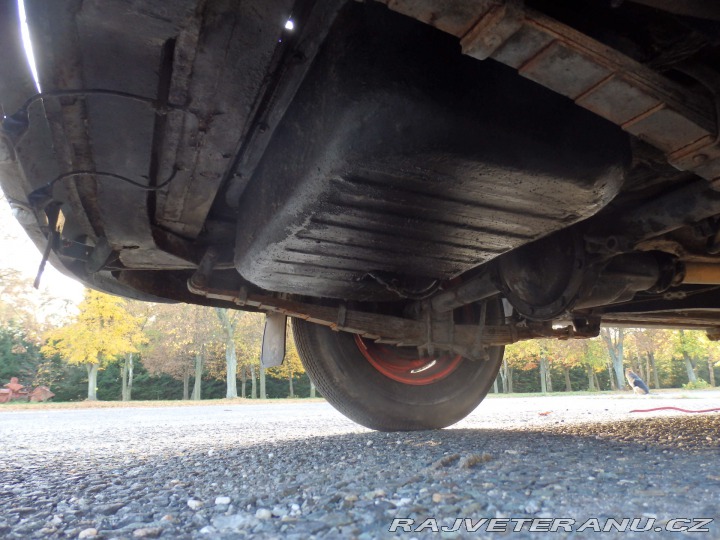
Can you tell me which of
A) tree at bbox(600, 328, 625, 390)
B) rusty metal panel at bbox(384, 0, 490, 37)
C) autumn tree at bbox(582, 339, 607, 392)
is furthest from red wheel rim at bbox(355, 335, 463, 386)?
autumn tree at bbox(582, 339, 607, 392)

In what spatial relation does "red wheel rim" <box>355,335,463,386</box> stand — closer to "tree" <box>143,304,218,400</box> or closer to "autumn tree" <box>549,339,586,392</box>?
"tree" <box>143,304,218,400</box>

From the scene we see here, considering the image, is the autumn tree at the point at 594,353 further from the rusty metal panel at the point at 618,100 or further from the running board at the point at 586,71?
the rusty metal panel at the point at 618,100

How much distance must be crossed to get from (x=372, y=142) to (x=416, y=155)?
12 cm

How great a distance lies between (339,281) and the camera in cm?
218

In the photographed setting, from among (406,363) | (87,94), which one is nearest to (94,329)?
(406,363)

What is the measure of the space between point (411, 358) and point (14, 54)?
242 centimetres

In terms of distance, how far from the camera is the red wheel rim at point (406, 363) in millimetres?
2889

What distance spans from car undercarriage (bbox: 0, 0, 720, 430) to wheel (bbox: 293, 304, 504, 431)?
583mm

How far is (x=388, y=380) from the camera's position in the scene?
285 cm

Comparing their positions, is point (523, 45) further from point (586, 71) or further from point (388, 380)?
point (388, 380)

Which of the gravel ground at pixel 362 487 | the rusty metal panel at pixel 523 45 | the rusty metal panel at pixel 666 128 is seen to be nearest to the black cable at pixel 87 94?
the rusty metal panel at pixel 523 45

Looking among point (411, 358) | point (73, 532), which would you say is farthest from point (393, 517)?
point (411, 358)

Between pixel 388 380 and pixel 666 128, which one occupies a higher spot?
pixel 666 128

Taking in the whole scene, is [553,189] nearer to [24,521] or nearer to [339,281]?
[339,281]
